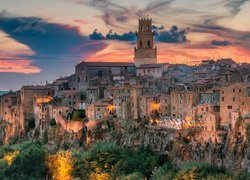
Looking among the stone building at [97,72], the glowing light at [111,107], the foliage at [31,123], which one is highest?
the stone building at [97,72]

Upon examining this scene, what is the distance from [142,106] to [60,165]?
39.8 feet

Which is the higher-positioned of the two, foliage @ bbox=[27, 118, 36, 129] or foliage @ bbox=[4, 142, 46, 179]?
foliage @ bbox=[27, 118, 36, 129]

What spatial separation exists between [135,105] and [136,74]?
2015 cm

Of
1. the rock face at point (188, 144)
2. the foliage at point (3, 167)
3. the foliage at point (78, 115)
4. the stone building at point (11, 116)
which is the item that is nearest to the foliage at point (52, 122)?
the foliage at point (78, 115)

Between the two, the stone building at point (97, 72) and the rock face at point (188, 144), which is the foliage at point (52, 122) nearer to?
the stone building at point (97, 72)

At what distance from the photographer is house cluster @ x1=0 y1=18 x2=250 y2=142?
149 feet

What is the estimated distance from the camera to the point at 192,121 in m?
47.7

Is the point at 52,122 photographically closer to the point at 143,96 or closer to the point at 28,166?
the point at 143,96

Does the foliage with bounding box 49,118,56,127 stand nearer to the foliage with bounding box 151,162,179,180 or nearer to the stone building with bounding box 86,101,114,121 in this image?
the stone building with bounding box 86,101,114,121

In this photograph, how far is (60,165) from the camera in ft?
150

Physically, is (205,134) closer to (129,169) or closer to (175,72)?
(129,169)

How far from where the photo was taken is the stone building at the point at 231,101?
43.3m

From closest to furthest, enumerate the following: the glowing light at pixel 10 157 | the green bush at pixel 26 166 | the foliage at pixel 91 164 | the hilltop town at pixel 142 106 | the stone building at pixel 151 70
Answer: the foliage at pixel 91 164
the hilltop town at pixel 142 106
the green bush at pixel 26 166
the glowing light at pixel 10 157
the stone building at pixel 151 70

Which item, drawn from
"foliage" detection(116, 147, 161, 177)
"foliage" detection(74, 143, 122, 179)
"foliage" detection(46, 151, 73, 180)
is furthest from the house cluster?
"foliage" detection(46, 151, 73, 180)
